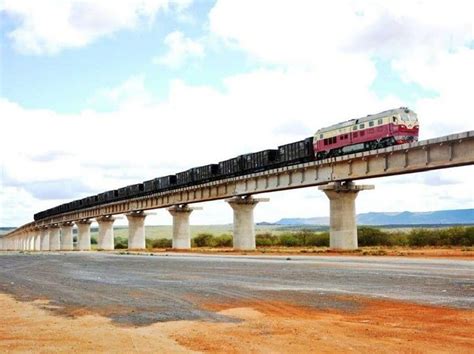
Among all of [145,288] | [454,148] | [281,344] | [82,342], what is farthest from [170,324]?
[454,148]

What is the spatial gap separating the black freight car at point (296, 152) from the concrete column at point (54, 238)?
91.1 metres

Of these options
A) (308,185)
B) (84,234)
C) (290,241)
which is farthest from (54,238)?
(308,185)

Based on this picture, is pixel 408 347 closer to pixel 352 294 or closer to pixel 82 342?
pixel 82 342

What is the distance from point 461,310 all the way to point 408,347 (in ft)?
14.7

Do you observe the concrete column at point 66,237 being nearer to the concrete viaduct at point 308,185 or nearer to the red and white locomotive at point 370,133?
the concrete viaduct at point 308,185

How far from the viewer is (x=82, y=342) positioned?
10.7 m

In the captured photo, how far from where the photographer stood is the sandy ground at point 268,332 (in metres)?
9.88

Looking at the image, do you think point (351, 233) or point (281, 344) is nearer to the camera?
point (281, 344)

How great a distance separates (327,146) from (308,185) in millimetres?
3812

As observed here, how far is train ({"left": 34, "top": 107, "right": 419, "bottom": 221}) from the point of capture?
4262cm

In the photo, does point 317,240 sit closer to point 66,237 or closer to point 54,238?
point 66,237

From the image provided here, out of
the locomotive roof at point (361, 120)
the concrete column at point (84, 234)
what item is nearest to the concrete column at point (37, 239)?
the concrete column at point (84, 234)

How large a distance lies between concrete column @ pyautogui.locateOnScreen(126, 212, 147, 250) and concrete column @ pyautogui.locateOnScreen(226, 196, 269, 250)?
98.1 feet

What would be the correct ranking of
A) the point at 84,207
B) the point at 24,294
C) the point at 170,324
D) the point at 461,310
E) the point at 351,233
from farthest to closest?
the point at 84,207
the point at 351,233
the point at 24,294
the point at 461,310
the point at 170,324
